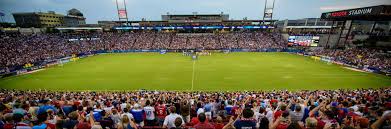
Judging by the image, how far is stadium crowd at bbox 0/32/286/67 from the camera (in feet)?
171

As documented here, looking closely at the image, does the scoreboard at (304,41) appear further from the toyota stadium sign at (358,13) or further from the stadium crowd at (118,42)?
the toyota stadium sign at (358,13)

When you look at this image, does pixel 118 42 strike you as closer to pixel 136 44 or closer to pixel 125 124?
pixel 136 44

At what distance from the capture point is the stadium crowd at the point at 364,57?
109ft

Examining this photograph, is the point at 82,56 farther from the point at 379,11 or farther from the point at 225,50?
the point at 379,11

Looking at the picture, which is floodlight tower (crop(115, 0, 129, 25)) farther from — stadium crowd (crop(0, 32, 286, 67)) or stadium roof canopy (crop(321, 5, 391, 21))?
stadium roof canopy (crop(321, 5, 391, 21))

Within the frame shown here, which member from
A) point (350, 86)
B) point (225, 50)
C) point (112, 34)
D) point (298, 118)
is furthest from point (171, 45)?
point (298, 118)

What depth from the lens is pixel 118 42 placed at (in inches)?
2699

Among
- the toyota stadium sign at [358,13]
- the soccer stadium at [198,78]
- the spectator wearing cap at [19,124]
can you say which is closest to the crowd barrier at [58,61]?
the soccer stadium at [198,78]

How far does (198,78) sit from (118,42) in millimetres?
48781

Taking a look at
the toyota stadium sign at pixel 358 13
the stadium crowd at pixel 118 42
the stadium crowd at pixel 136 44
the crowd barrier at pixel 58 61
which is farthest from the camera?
the stadium crowd at pixel 118 42

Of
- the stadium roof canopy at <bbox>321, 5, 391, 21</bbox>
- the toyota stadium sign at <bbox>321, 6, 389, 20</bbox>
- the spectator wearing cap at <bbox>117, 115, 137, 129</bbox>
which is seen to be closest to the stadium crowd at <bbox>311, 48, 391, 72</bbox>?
the stadium roof canopy at <bbox>321, 5, 391, 21</bbox>

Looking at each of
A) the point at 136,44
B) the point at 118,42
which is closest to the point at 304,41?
the point at 136,44

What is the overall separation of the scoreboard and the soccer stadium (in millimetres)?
268

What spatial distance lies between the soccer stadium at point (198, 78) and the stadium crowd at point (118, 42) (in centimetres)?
34
